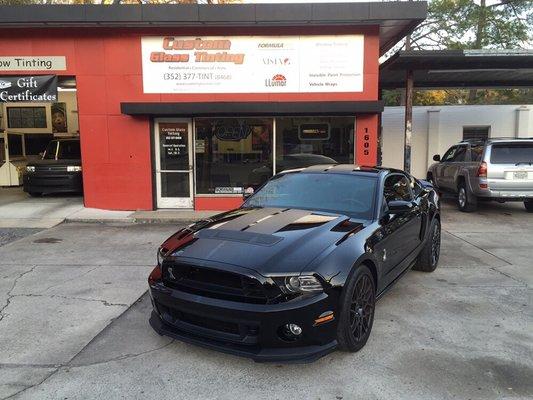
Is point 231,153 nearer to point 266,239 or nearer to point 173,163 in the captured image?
point 173,163

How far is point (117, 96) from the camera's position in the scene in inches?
435

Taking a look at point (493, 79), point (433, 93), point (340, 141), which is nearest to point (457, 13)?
point (433, 93)

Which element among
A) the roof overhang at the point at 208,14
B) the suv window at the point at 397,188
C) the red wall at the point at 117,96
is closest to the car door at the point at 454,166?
the red wall at the point at 117,96

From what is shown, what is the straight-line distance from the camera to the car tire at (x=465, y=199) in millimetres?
11453

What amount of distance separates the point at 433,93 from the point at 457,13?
22.3ft

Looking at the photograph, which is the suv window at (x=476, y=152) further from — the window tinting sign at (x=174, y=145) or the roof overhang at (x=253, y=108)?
the window tinting sign at (x=174, y=145)

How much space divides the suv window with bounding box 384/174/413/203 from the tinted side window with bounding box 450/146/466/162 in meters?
6.86

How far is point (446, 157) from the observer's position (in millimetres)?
13594

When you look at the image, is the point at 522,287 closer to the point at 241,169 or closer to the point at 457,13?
the point at 241,169

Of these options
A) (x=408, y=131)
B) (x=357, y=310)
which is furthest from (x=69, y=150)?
(x=357, y=310)

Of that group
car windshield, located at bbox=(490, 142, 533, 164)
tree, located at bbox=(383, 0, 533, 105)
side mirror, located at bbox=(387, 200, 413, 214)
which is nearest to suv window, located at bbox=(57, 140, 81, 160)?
car windshield, located at bbox=(490, 142, 533, 164)

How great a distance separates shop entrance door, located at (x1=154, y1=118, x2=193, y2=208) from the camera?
11.3 m

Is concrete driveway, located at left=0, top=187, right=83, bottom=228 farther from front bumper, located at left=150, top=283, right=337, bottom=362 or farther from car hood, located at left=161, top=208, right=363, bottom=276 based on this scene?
front bumper, located at left=150, top=283, right=337, bottom=362

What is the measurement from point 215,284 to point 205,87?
8080 mm
